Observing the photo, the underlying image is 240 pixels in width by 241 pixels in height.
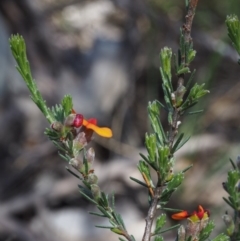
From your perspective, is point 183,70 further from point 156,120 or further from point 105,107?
point 105,107

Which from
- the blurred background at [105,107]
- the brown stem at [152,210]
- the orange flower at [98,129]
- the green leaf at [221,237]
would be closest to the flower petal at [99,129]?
the orange flower at [98,129]

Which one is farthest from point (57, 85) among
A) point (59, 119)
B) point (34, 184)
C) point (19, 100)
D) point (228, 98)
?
point (59, 119)

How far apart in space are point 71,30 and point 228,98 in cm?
134

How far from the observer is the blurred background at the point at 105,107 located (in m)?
A: 3.23

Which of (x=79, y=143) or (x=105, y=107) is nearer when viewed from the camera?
(x=79, y=143)

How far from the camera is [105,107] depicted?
143 inches

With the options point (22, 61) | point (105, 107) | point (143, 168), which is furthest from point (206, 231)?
point (105, 107)

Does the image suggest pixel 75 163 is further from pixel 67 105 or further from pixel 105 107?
pixel 105 107

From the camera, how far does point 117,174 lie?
130 inches

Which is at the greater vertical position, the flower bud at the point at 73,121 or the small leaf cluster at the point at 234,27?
the small leaf cluster at the point at 234,27

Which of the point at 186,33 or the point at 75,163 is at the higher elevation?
the point at 186,33

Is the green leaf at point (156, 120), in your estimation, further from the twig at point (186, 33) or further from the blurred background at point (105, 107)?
the blurred background at point (105, 107)

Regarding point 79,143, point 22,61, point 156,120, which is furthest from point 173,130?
point 22,61

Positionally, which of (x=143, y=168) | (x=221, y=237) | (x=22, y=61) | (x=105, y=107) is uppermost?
(x=105, y=107)
